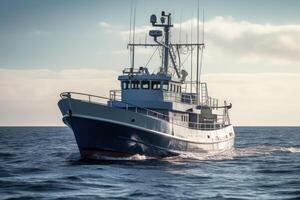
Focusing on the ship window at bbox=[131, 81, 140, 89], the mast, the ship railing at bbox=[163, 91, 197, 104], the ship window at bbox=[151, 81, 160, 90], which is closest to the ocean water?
the ship railing at bbox=[163, 91, 197, 104]

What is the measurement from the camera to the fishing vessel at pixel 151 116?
31.7 metres

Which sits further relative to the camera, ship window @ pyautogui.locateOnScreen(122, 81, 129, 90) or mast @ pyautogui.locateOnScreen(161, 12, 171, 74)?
mast @ pyautogui.locateOnScreen(161, 12, 171, 74)

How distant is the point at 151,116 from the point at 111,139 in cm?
272

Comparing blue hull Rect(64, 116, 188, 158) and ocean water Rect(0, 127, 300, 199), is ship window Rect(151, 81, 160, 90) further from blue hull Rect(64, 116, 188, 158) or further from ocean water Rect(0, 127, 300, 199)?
ocean water Rect(0, 127, 300, 199)

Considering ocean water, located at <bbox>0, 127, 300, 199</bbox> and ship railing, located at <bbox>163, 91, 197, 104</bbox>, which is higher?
ship railing, located at <bbox>163, 91, 197, 104</bbox>

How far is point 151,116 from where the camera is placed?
1289 inches

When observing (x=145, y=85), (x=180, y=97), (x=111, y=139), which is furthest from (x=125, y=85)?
(x=111, y=139)

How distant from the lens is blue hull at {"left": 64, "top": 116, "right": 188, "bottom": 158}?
104ft

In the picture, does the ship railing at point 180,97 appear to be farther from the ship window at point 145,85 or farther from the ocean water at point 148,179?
the ocean water at point 148,179

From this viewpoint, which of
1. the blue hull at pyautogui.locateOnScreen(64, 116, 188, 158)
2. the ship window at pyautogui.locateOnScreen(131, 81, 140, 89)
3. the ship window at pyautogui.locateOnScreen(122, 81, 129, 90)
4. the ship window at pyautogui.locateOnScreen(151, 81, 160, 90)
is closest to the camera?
the blue hull at pyautogui.locateOnScreen(64, 116, 188, 158)

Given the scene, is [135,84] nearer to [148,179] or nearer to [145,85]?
[145,85]

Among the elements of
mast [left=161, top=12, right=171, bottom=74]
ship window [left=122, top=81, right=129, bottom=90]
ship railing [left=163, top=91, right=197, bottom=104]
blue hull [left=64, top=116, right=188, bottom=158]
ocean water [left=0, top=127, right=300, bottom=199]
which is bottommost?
ocean water [left=0, top=127, right=300, bottom=199]

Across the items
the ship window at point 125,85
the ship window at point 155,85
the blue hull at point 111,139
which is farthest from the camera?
the ship window at point 125,85

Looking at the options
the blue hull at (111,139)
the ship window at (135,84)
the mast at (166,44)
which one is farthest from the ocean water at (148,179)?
the mast at (166,44)
